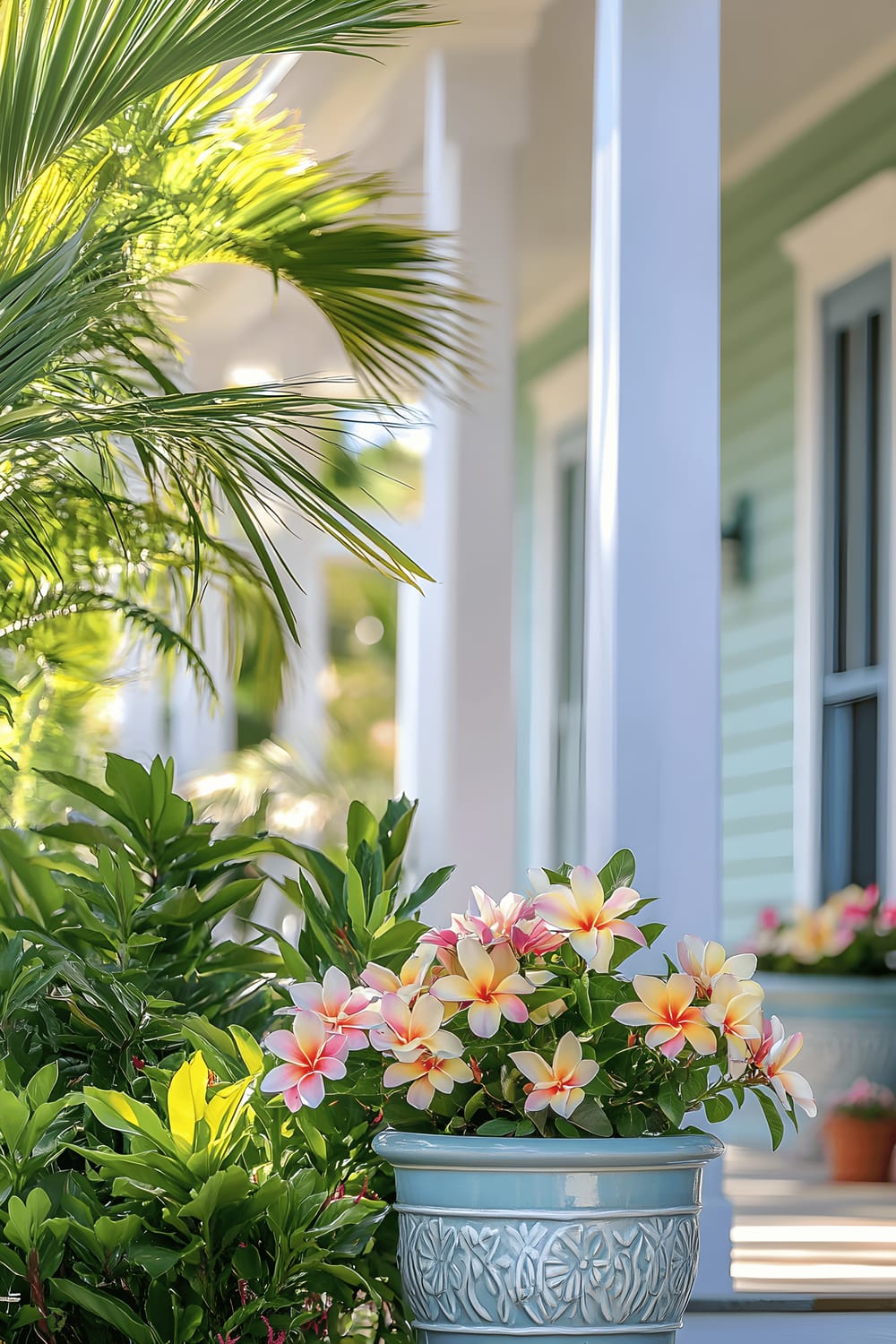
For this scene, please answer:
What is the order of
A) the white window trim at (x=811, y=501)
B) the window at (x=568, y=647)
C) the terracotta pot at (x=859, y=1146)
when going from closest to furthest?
the terracotta pot at (x=859, y=1146), the white window trim at (x=811, y=501), the window at (x=568, y=647)

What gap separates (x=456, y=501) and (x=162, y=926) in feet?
7.73

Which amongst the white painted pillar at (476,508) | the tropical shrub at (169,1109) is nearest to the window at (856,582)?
the white painted pillar at (476,508)

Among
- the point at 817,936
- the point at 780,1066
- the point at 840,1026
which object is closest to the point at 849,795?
the point at 817,936

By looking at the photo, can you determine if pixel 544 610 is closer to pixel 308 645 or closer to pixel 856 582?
pixel 308 645

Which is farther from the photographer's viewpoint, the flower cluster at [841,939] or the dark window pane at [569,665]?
the dark window pane at [569,665]

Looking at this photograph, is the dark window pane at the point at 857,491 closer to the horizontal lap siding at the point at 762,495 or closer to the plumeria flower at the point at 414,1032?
the horizontal lap siding at the point at 762,495

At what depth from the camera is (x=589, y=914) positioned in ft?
6.87

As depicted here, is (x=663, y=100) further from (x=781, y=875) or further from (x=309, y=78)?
(x=781, y=875)

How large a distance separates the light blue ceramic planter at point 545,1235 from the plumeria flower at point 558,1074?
52mm

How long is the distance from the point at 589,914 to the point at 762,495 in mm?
4162

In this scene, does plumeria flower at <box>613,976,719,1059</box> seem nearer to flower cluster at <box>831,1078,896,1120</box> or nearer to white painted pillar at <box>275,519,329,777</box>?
flower cluster at <box>831,1078,896,1120</box>

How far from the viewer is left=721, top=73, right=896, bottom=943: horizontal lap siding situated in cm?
580

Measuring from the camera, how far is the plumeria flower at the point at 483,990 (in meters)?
2.02

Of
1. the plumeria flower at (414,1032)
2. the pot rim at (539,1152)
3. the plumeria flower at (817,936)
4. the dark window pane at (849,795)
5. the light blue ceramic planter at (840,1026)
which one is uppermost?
the dark window pane at (849,795)
